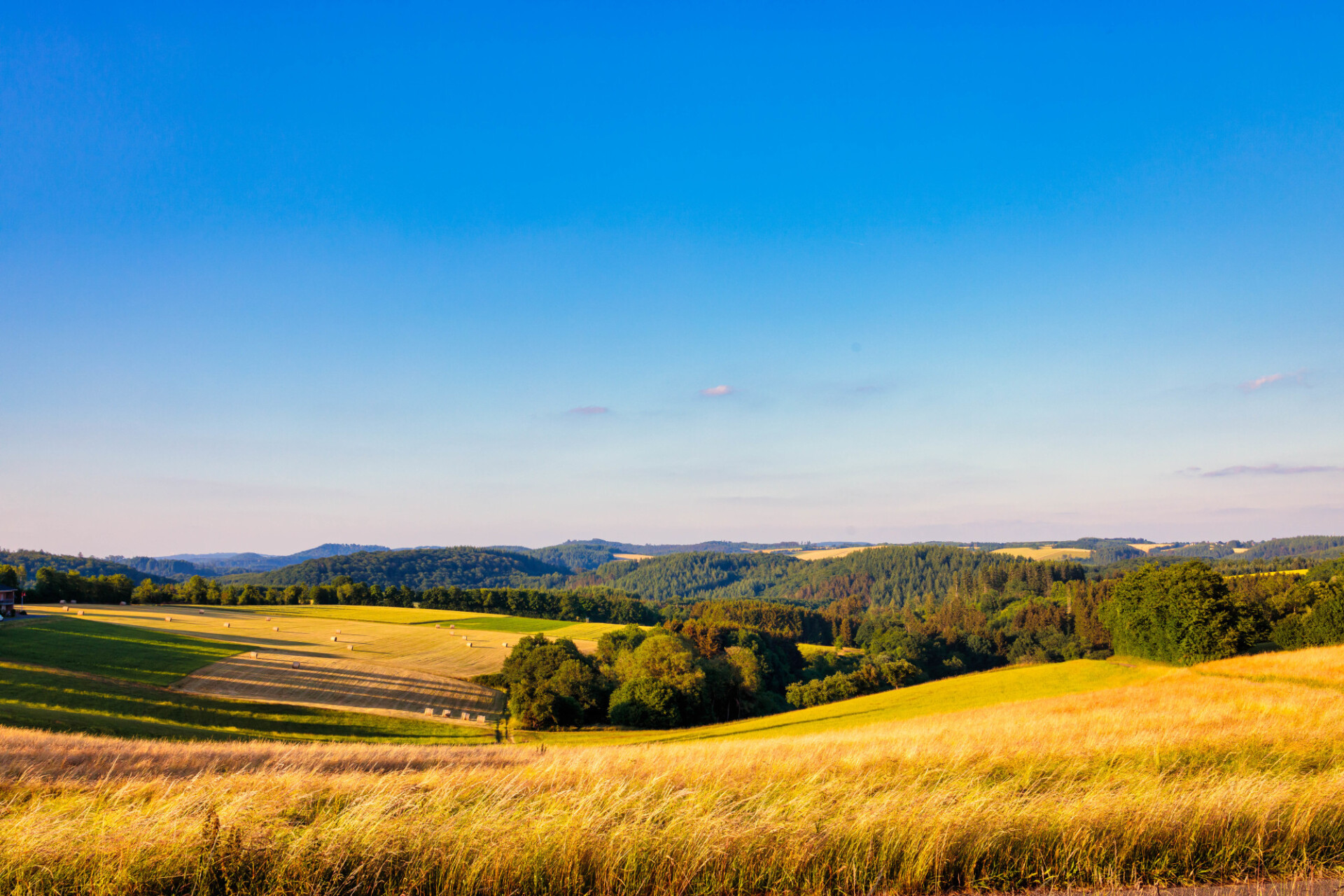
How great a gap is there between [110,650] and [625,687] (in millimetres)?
41730

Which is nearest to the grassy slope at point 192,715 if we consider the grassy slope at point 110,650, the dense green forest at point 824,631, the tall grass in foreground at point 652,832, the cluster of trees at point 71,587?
the grassy slope at point 110,650

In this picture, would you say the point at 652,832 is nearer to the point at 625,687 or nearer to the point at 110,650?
the point at 625,687

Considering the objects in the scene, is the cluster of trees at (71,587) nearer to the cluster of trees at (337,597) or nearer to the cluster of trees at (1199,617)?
the cluster of trees at (337,597)

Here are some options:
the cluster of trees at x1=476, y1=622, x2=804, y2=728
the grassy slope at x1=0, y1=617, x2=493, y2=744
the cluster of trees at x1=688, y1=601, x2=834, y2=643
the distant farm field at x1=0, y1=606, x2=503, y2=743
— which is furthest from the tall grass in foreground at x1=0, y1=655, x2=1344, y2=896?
the cluster of trees at x1=688, y1=601, x2=834, y2=643

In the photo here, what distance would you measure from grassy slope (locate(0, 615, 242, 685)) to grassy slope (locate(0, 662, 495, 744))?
10.5 feet

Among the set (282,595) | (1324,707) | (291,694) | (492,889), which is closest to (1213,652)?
(1324,707)

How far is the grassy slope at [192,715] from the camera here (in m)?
32.7

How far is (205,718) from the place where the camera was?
38.0m

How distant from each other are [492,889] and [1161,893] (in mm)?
5442

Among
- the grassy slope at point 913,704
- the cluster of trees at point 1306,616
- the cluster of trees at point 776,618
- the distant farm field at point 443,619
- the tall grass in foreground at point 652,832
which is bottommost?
the cluster of trees at point 776,618

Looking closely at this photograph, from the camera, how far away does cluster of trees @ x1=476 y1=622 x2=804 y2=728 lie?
54.9 meters

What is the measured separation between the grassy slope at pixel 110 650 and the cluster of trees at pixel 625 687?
2442cm

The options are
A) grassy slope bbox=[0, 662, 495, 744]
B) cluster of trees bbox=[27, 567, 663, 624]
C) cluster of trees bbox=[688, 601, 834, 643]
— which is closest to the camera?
grassy slope bbox=[0, 662, 495, 744]

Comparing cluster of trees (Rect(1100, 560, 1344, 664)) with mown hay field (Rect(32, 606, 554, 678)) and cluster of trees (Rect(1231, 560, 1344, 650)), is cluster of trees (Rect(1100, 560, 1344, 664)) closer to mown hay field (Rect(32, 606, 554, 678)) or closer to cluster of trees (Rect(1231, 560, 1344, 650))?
cluster of trees (Rect(1231, 560, 1344, 650))
